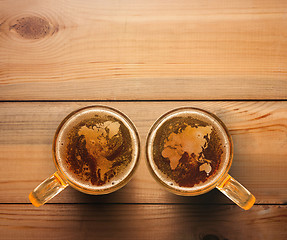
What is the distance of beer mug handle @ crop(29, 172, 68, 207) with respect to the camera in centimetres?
53

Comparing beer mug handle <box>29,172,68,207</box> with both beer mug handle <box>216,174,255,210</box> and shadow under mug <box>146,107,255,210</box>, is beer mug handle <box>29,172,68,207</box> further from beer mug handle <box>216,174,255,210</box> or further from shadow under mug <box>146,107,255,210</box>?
beer mug handle <box>216,174,255,210</box>

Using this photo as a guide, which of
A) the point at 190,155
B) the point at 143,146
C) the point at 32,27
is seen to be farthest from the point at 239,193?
the point at 32,27

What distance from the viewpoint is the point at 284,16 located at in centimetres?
69

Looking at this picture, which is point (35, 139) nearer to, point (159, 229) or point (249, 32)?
point (159, 229)

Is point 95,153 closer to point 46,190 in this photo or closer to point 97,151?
point 97,151

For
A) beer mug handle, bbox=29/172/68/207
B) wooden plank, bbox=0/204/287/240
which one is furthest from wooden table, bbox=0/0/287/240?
beer mug handle, bbox=29/172/68/207

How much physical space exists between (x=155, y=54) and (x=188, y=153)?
0.91 feet

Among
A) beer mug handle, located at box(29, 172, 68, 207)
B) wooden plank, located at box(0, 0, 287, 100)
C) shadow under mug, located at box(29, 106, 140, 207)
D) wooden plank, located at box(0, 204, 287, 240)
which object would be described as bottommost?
wooden plank, located at box(0, 204, 287, 240)

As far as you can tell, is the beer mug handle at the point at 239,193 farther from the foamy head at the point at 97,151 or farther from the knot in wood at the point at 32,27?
the knot in wood at the point at 32,27

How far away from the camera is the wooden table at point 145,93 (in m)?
0.66

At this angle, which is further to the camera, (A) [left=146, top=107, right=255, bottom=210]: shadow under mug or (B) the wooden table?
(B) the wooden table

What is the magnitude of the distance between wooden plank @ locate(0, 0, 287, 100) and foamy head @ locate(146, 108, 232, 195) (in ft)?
0.38

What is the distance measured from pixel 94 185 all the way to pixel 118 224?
0.52 ft

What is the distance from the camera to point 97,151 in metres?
0.56
